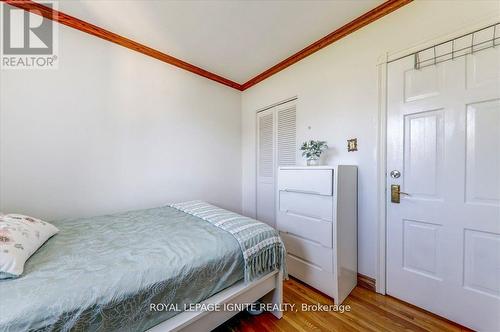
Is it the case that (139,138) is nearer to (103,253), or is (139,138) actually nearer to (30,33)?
(30,33)

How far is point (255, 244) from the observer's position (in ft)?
4.41

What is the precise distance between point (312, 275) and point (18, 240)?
2040 millimetres

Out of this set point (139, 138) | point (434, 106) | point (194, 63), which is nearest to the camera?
point (434, 106)

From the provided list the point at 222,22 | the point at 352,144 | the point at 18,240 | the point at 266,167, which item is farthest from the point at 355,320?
the point at 222,22

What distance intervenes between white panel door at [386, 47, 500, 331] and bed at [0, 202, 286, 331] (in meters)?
1.13

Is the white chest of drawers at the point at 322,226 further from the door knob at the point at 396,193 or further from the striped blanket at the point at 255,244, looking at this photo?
the striped blanket at the point at 255,244

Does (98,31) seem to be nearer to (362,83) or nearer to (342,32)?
(342,32)

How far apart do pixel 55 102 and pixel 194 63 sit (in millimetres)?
1566

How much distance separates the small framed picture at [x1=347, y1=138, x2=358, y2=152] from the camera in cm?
192

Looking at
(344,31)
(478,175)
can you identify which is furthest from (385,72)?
(478,175)

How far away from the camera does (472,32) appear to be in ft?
4.43

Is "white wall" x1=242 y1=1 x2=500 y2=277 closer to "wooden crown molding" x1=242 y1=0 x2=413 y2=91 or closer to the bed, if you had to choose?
"wooden crown molding" x1=242 y1=0 x2=413 y2=91

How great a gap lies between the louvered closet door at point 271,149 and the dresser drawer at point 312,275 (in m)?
0.88

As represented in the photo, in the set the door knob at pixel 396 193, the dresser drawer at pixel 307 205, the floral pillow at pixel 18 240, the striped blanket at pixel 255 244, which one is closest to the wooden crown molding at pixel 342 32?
the door knob at pixel 396 193
